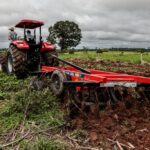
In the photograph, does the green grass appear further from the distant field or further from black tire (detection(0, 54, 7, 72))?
the distant field

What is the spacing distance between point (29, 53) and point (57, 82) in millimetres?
3766

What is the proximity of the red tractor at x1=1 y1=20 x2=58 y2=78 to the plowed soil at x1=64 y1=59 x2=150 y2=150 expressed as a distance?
4.74 m

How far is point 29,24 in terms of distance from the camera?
1280 cm

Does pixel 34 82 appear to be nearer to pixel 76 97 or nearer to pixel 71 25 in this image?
pixel 76 97

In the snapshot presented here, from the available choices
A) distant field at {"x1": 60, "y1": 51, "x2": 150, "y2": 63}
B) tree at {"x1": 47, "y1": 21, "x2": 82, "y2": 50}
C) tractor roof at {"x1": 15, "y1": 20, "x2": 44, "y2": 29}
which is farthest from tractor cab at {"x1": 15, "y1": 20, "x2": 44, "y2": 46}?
tree at {"x1": 47, "y1": 21, "x2": 82, "y2": 50}

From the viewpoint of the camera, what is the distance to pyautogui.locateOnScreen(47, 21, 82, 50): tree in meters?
71.4

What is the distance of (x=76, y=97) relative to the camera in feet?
27.9

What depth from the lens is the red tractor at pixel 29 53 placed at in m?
12.4

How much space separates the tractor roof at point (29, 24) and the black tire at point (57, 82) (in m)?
3.48

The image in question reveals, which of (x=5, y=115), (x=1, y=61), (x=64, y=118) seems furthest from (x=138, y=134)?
(x=1, y=61)

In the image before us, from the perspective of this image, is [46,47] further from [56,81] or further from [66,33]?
[66,33]

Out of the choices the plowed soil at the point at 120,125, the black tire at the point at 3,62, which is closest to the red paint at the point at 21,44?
the black tire at the point at 3,62

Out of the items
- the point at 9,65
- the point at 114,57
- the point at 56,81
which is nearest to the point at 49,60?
the point at 9,65

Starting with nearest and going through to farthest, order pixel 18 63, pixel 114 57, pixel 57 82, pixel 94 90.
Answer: pixel 94 90 < pixel 57 82 < pixel 18 63 < pixel 114 57
